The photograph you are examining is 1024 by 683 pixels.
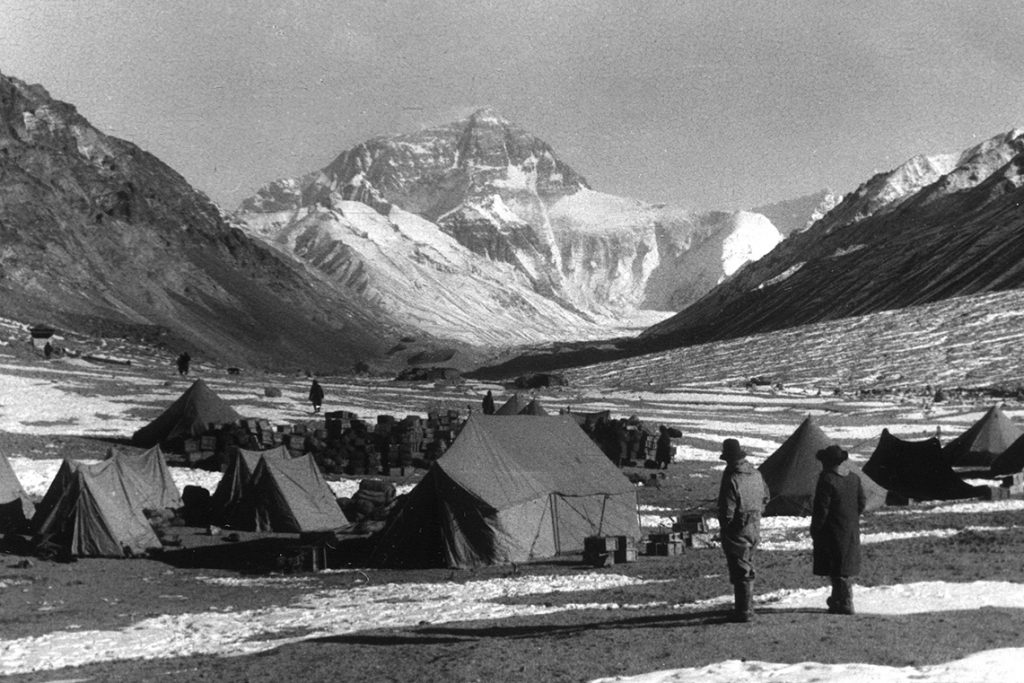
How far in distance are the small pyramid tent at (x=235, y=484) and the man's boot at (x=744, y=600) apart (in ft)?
73.4

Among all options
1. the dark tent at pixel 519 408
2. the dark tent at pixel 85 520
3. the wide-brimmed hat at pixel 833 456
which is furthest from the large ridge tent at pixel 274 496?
the wide-brimmed hat at pixel 833 456

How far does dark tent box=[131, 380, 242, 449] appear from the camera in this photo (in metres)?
53.4

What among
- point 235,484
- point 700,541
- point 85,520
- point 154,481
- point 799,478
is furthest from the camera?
point 154,481

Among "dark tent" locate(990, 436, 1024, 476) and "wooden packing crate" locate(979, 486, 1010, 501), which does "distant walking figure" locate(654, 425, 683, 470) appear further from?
"wooden packing crate" locate(979, 486, 1010, 501)

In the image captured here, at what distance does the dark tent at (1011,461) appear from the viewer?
4438 centimetres

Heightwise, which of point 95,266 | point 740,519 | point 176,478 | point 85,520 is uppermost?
point 95,266

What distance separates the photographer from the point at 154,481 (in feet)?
132

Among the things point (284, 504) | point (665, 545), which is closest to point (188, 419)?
point (284, 504)

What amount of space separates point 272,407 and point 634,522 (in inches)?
1602

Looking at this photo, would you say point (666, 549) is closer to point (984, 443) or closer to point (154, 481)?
point (154, 481)

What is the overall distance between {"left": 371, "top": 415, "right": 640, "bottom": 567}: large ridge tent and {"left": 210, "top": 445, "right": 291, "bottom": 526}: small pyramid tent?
25.9ft

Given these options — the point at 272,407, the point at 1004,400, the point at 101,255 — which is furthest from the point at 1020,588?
the point at 101,255

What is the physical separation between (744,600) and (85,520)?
2161cm

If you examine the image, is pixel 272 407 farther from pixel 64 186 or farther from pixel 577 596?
pixel 64 186
